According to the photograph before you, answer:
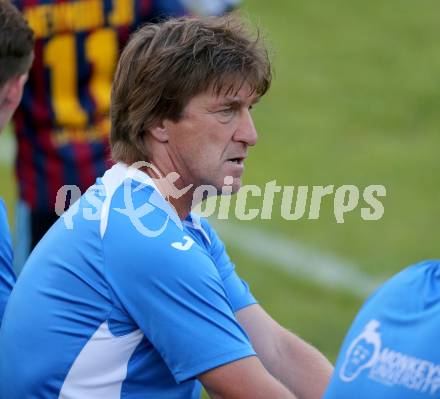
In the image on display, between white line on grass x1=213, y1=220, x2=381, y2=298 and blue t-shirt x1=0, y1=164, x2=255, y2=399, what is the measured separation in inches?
157

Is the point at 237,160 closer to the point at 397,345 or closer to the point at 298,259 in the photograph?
the point at 397,345

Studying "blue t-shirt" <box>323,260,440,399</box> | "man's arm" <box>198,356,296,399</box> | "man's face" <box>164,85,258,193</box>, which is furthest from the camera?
"man's face" <box>164,85,258,193</box>

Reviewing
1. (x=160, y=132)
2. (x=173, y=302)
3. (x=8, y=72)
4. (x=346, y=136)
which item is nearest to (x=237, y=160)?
(x=160, y=132)

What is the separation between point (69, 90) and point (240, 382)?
304 cm

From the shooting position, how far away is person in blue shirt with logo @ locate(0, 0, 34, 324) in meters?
3.89

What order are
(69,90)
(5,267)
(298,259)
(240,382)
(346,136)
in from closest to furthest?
(240,382) < (5,267) < (69,90) < (298,259) < (346,136)

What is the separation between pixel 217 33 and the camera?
12.1 ft

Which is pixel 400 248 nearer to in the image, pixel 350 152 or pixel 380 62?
pixel 350 152

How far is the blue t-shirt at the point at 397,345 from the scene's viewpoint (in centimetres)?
285

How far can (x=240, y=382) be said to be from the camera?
3314 mm

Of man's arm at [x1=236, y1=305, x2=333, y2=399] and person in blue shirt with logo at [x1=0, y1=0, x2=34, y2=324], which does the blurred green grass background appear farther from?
person in blue shirt with logo at [x1=0, y1=0, x2=34, y2=324]

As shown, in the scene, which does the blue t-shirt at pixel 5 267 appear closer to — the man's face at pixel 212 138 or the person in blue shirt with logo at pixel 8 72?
the person in blue shirt with logo at pixel 8 72

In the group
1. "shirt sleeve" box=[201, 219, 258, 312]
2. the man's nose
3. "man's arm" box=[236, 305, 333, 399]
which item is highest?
the man's nose

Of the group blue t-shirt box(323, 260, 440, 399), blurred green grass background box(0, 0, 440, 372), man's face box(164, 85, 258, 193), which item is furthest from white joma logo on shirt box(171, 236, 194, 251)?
blurred green grass background box(0, 0, 440, 372)
